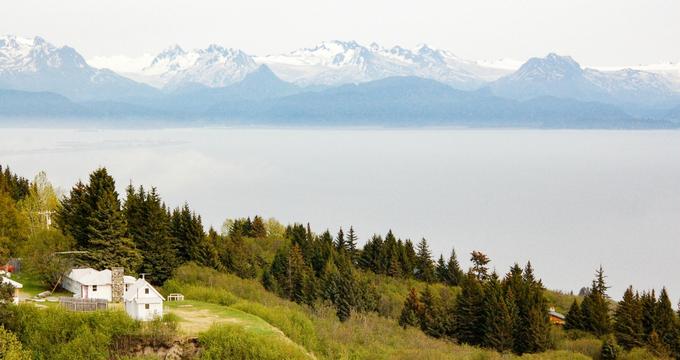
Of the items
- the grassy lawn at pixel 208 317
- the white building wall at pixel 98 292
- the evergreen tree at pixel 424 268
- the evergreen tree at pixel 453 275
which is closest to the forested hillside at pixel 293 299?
the grassy lawn at pixel 208 317

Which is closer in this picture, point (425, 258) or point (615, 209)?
point (425, 258)

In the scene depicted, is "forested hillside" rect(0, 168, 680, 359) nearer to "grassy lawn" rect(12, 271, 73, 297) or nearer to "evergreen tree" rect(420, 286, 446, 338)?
"evergreen tree" rect(420, 286, 446, 338)

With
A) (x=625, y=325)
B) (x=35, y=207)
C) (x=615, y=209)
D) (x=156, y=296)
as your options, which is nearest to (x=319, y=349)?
(x=156, y=296)

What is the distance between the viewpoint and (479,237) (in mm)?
151000

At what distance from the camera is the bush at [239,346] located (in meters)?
30.2

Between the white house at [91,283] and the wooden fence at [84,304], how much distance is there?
7.03 ft

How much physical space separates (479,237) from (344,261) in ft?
305

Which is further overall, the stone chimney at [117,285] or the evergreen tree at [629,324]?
the evergreen tree at [629,324]

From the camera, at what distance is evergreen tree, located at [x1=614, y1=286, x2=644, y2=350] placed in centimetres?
4900

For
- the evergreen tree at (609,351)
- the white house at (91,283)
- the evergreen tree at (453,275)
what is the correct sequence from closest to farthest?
the white house at (91,283), the evergreen tree at (609,351), the evergreen tree at (453,275)

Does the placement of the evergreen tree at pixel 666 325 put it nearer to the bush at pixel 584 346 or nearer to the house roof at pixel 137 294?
the bush at pixel 584 346

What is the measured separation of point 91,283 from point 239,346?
10.7 m

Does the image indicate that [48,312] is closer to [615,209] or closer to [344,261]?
[344,261]

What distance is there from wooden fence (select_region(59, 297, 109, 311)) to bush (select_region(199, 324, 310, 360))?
586cm
